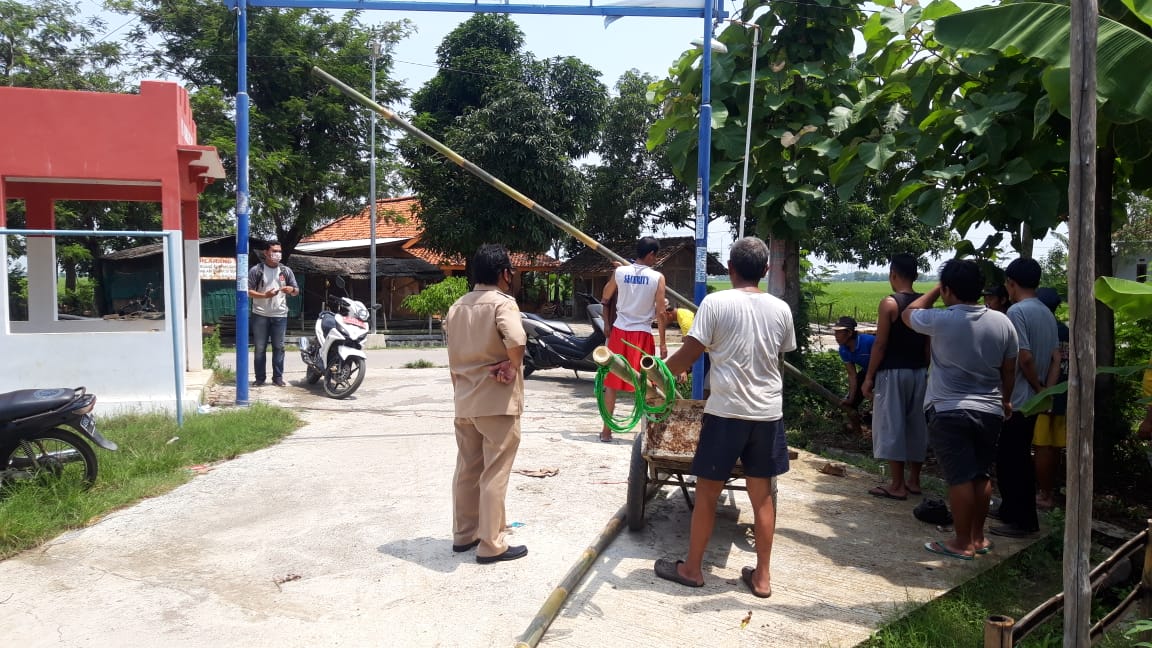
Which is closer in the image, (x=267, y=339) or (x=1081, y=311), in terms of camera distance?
(x=1081, y=311)

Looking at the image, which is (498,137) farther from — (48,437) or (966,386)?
(966,386)

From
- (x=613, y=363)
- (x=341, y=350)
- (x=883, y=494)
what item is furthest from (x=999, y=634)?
(x=341, y=350)

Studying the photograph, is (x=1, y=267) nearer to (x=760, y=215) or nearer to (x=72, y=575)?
(x=72, y=575)

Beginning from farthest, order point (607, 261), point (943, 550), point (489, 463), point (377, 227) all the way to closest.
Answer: point (377, 227)
point (607, 261)
point (943, 550)
point (489, 463)

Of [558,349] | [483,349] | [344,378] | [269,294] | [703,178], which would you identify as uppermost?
[703,178]

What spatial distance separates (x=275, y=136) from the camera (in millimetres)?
22703

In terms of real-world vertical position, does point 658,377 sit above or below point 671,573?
above

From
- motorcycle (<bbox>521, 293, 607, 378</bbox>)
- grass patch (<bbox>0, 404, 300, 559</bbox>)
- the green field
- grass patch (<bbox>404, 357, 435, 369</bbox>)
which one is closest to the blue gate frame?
the green field

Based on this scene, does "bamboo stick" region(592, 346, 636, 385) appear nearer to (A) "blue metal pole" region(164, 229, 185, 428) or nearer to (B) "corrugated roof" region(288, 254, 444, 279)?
(A) "blue metal pole" region(164, 229, 185, 428)

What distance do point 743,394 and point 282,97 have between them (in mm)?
22785

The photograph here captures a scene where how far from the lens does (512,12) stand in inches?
298

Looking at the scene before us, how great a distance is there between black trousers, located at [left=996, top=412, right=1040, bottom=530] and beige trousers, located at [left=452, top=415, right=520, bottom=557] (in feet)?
10.3

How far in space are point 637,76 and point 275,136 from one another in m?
13.3

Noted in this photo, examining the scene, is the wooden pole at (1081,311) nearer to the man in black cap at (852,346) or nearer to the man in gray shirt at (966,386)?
the man in gray shirt at (966,386)
